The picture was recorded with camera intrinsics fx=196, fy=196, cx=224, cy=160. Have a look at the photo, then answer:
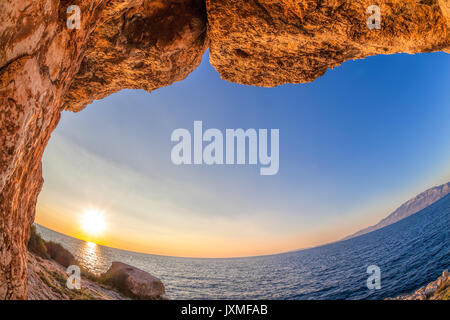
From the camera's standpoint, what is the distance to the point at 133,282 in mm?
14883

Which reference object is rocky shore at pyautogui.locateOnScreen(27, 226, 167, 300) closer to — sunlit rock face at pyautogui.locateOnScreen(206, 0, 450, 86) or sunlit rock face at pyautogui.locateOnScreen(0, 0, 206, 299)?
sunlit rock face at pyautogui.locateOnScreen(0, 0, 206, 299)

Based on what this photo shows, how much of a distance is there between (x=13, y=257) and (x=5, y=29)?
336 centimetres

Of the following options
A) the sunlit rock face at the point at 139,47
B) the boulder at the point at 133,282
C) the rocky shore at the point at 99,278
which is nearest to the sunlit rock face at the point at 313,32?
the sunlit rock face at the point at 139,47

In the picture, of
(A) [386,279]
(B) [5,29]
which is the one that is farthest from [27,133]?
(A) [386,279]

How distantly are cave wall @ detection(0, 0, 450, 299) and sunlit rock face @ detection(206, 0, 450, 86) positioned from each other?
0.03 m

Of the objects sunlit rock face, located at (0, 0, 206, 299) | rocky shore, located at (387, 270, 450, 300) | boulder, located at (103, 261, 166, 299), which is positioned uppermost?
sunlit rock face, located at (0, 0, 206, 299)

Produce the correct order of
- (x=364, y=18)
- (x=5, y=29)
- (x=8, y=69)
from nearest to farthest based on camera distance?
1. (x=5, y=29)
2. (x=8, y=69)
3. (x=364, y=18)

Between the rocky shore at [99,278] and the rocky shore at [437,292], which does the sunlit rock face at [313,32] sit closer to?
the rocky shore at [437,292]

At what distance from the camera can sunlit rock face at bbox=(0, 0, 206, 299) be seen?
2588mm

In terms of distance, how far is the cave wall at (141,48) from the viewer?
9.00ft

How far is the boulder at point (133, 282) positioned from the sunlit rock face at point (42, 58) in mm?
12312

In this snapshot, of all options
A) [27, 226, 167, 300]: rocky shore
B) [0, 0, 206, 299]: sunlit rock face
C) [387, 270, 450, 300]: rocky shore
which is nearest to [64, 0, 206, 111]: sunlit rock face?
[0, 0, 206, 299]: sunlit rock face
